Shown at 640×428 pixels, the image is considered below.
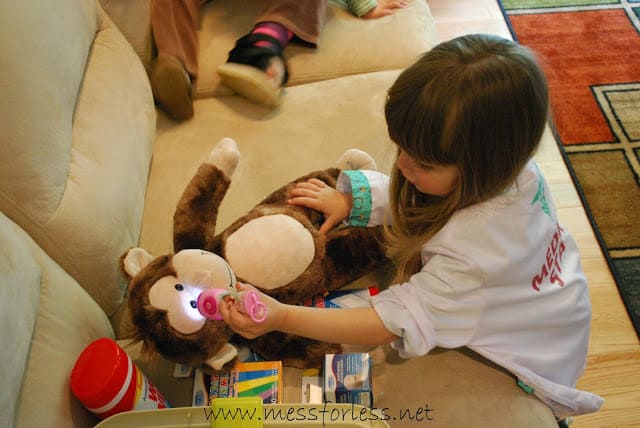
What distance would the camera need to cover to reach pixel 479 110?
65 cm

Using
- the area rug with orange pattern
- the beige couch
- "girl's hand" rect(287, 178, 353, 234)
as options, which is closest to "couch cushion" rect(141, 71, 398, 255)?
the beige couch

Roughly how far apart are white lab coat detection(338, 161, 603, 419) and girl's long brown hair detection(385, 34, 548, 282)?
60 mm

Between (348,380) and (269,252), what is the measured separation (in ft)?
0.77

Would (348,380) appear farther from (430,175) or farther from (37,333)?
(37,333)

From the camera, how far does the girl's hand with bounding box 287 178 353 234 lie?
980mm

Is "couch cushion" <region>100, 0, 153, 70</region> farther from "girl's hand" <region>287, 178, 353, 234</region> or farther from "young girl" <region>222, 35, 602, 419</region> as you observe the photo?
"young girl" <region>222, 35, 602, 419</region>

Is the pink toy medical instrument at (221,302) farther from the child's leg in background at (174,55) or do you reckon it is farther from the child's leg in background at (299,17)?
the child's leg in background at (299,17)

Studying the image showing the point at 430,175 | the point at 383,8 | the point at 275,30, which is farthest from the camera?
the point at 383,8

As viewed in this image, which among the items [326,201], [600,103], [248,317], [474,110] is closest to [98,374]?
[248,317]

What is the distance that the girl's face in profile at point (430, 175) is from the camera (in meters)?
0.73

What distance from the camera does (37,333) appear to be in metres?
0.68

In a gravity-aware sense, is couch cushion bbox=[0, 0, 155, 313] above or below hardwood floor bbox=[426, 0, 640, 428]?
above

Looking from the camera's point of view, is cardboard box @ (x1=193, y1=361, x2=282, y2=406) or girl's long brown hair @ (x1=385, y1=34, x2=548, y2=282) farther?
cardboard box @ (x1=193, y1=361, x2=282, y2=406)

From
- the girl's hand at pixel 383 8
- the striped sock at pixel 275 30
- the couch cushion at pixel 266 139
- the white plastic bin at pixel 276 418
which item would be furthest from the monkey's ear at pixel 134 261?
the girl's hand at pixel 383 8
